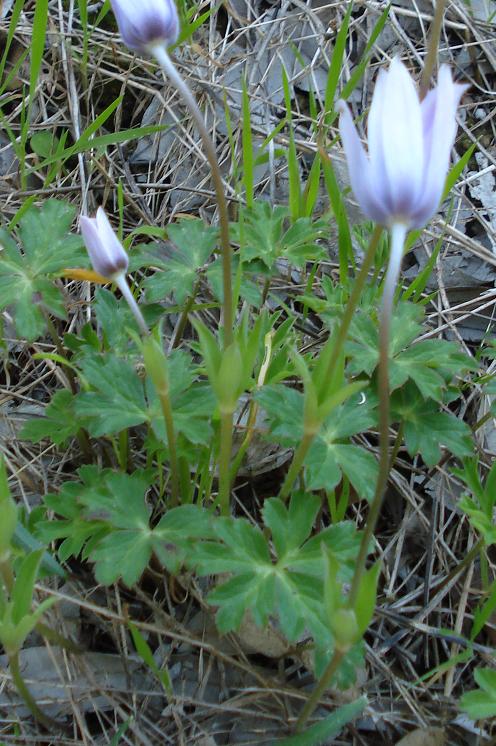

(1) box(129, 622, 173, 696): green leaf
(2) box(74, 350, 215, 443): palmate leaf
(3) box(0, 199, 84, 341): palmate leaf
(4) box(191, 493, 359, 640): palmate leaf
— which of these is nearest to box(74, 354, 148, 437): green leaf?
(2) box(74, 350, 215, 443): palmate leaf

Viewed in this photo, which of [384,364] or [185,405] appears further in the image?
[185,405]

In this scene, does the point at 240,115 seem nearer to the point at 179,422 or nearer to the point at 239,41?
the point at 239,41

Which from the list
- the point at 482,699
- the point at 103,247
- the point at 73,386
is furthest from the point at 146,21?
the point at 482,699

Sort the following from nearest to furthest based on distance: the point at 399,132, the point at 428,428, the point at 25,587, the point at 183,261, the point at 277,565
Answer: the point at 399,132
the point at 25,587
the point at 277,565
the point at 428,428
the point at 183,261

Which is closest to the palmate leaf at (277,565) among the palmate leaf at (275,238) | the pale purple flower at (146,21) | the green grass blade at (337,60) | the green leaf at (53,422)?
the green leaf at (53,422)

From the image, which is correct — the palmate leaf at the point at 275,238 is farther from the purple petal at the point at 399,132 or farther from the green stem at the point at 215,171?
the purple petal at the point at 399,132

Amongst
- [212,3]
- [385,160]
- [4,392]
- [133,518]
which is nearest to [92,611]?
[133,518]

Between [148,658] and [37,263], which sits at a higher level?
[37,263]

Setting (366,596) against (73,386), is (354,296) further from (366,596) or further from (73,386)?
(73,386)
